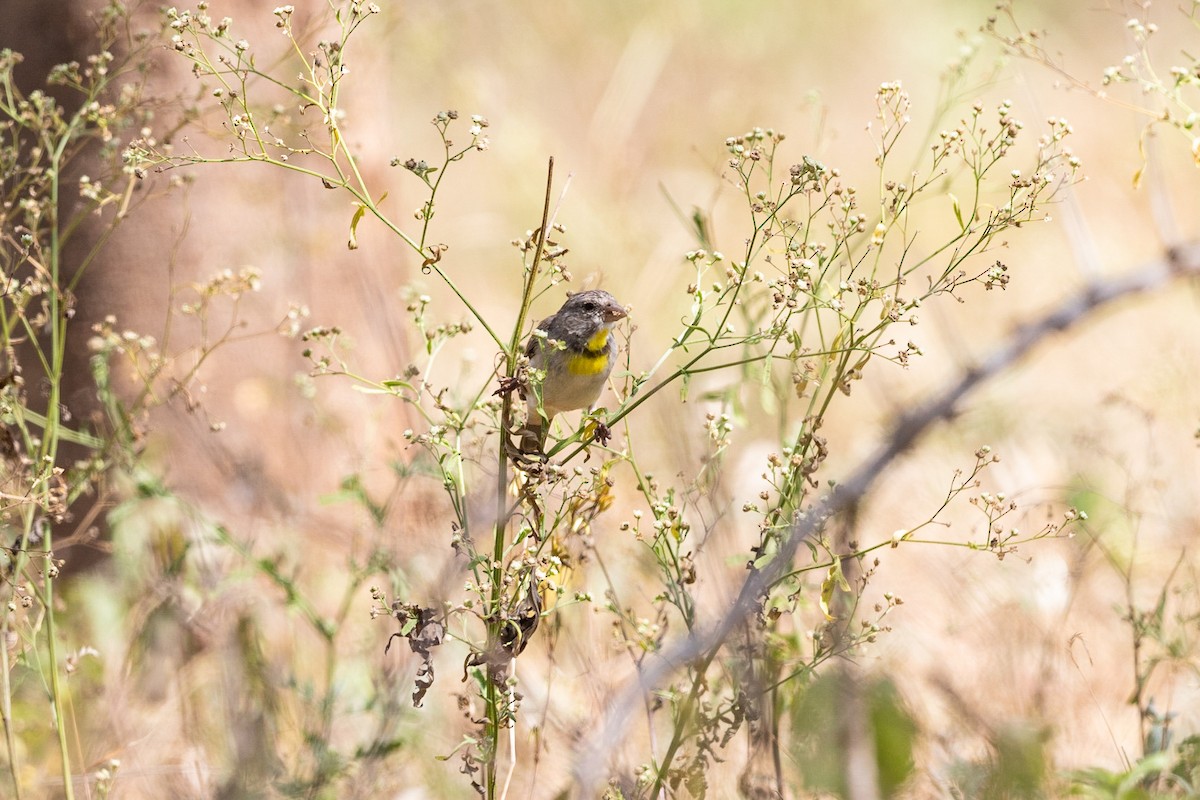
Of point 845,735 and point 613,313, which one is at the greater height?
point 613,313

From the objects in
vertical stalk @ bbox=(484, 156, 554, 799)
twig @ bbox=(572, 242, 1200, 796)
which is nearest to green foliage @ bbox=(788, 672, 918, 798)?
twig @ bbox=(572, 242, 1200, 796)

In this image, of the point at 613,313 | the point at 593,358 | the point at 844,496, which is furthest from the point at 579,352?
the point at 844,496

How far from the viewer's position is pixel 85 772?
9.74ft

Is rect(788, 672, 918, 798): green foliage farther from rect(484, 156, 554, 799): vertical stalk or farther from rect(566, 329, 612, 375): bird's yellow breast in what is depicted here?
rect(566, 329, 612, 375): bird's yellow breast

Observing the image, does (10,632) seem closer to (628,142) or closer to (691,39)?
(628,142)

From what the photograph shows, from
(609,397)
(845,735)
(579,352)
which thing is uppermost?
(609,397)

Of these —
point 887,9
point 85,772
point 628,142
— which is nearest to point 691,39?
point 628,142

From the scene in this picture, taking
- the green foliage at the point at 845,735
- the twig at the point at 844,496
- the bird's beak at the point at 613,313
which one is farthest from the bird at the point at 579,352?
the green foliage at the point at 845,735

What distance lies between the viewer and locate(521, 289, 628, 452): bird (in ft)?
9.18

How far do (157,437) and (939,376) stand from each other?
4024 mm

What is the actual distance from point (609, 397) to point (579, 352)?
0.96 meters

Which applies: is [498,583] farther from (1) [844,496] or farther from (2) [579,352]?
(2) [579,352]

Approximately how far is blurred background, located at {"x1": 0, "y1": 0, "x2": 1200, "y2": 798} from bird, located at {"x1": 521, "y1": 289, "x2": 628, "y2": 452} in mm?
215

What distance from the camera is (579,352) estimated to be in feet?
9.36
